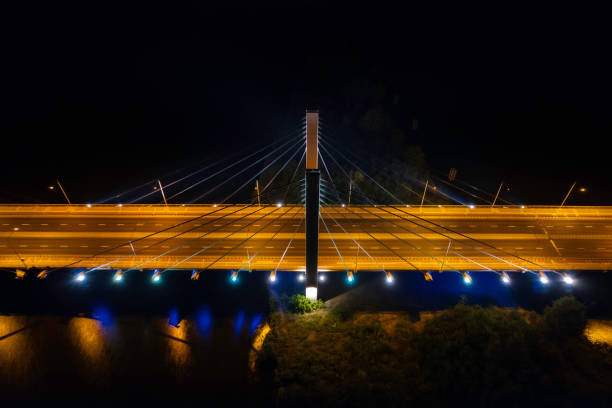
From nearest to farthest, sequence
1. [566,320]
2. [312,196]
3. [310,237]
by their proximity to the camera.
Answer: [312,196] < [310,237] < [566,320]

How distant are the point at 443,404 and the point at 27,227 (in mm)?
31542

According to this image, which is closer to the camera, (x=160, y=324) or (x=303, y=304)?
(x=303, y=304)

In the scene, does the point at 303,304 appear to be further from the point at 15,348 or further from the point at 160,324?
the point at 15,348

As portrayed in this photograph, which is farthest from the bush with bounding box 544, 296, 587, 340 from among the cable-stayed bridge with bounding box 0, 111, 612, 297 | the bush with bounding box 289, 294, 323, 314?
the bush with bounding box 289, 294, 323, 314

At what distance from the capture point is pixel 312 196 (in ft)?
54.2

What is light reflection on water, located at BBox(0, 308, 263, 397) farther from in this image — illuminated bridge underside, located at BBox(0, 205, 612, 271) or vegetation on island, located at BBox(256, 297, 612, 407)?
illuminated bridge underside, located at BBox(0, 205, 612, 271)

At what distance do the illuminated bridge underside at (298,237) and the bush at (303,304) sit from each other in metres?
2.26

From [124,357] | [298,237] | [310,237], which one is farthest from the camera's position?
[298,237]

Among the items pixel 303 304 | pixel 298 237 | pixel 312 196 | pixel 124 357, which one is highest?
pixel 312 196

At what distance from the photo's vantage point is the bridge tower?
635 inches

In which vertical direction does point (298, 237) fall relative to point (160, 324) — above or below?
above

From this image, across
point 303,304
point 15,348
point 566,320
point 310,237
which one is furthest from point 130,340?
point 566,320

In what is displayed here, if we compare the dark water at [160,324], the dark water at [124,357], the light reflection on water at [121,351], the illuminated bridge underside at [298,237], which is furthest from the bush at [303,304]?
the dark water at [124,357]

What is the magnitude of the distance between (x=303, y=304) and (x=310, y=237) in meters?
5.67
